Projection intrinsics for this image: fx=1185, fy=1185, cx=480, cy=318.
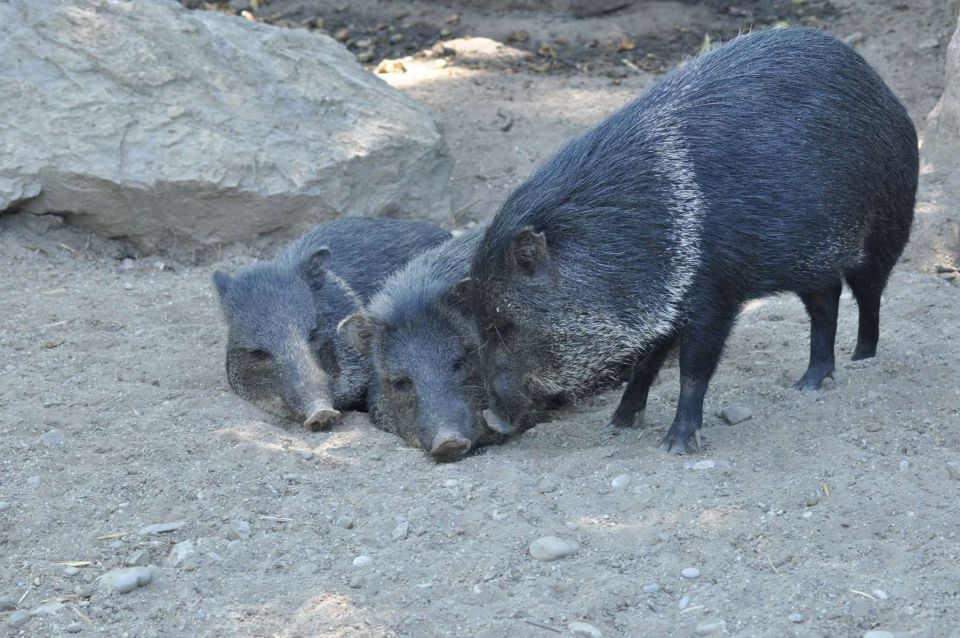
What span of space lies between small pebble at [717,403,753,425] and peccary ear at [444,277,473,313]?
1289 millimetres

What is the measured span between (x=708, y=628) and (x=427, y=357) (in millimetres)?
2429

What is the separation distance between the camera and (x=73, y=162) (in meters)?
7.41

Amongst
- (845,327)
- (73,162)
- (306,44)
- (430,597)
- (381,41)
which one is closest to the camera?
(430,597)

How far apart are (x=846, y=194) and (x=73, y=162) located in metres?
4.71

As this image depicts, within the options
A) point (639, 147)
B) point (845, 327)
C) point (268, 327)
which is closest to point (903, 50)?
point (845, 327)

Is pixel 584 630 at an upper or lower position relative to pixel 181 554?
upper

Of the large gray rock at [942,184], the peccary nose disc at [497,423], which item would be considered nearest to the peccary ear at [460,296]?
the peccary nose disc at [497,423]

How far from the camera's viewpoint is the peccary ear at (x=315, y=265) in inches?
250

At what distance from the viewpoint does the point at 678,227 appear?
16.2ft

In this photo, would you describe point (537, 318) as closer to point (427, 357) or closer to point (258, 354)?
point (427, 357)

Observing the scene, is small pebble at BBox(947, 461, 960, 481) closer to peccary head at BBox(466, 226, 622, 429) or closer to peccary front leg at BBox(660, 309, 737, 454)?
peccary front leg at BBox(660, 309, 737, 454)

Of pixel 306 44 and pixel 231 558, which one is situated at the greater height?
pixel 306 44

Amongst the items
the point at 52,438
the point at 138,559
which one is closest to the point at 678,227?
the point at 138,559

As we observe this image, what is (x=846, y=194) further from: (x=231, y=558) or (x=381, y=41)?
(x=381, y=41)
